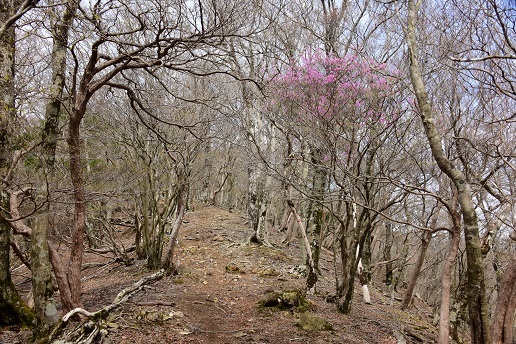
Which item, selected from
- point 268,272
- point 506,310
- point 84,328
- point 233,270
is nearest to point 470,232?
point 506,310

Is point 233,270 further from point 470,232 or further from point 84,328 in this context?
point 470,232

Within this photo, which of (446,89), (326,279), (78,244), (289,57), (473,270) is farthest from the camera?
(326,279)

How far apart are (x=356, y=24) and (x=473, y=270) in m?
6.56

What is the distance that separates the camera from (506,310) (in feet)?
13.0

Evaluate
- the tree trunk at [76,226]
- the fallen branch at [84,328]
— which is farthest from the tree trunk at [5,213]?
the fallen branch at [84,328]

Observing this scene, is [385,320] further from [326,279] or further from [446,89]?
[446,89]

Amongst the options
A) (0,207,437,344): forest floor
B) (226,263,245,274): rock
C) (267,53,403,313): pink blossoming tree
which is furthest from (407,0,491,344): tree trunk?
(226,263,245,274): rock

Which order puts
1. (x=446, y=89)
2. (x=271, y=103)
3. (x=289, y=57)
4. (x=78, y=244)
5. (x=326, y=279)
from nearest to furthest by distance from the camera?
(x=78, y=244), (x=446, y=89), (x=271, y=103), (x=289, y=57), (x=326, y=279)

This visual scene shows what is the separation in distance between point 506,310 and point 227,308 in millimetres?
4309

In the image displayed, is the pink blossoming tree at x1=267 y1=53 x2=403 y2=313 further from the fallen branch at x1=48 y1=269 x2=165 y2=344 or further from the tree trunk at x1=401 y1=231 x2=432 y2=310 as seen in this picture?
the fallen branch at x1=48 y1=269 x2=165 y2=344

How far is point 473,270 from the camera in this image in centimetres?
333

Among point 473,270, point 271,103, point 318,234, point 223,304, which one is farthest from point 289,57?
point 473,270

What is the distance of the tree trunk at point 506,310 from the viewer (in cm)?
392

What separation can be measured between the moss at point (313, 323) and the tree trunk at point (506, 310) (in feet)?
7.10
